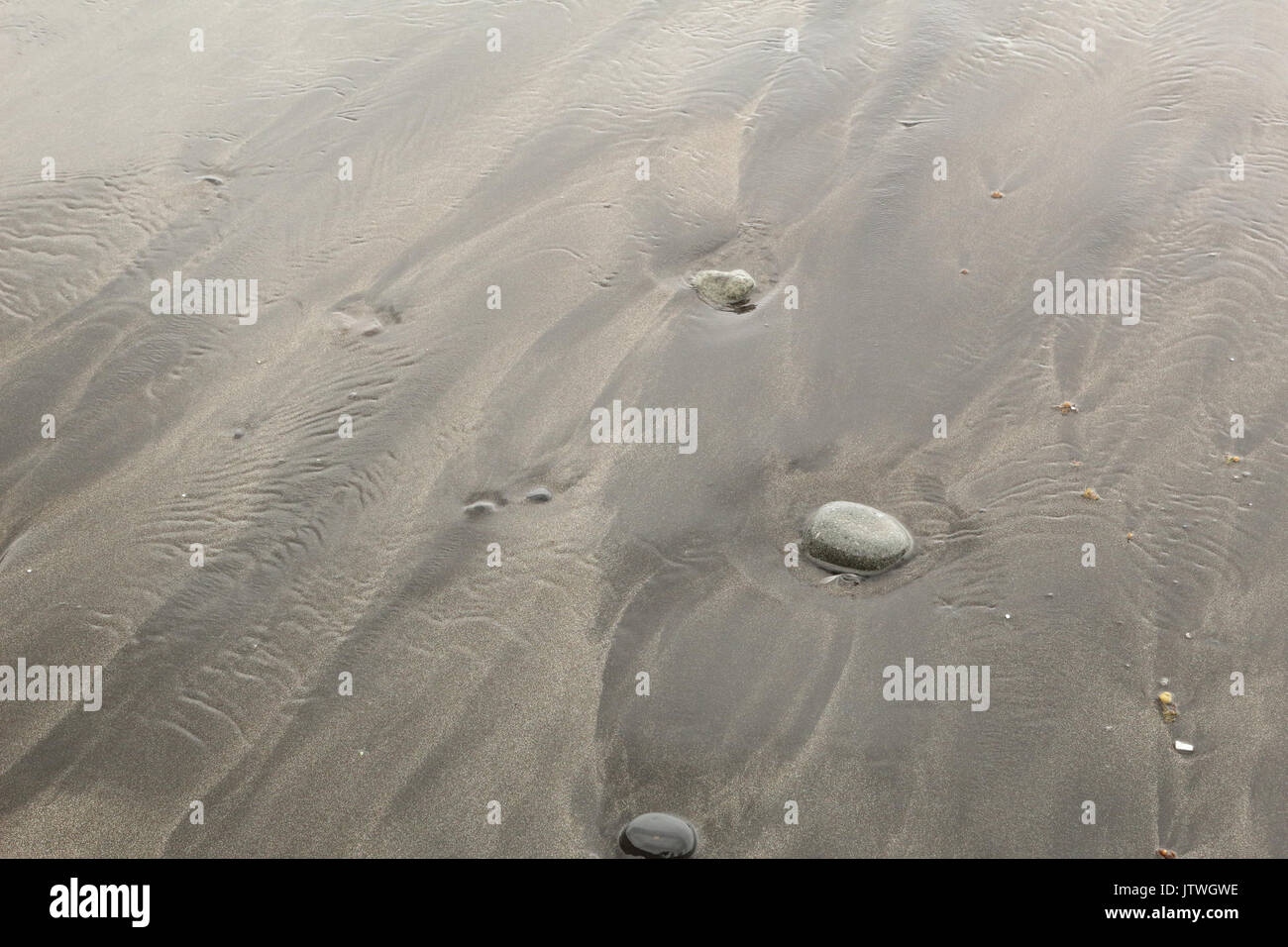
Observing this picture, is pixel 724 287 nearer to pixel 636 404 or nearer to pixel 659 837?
pixel 636 404

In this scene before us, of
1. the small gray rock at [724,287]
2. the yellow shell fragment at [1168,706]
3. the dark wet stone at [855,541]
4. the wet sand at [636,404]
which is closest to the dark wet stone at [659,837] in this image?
the wet sand at [636,404]

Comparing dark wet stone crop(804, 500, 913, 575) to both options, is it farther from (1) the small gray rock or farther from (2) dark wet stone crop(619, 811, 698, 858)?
(1) the small gray rock

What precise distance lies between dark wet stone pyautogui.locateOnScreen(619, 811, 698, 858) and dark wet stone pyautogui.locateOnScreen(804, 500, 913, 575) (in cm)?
122

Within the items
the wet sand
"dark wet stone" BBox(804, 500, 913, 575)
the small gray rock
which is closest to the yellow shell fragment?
the wet sand

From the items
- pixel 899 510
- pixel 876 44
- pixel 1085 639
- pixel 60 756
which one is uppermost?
pixel 876 44

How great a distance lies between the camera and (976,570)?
13.7ft

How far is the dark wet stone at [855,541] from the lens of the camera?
4176 millimetres

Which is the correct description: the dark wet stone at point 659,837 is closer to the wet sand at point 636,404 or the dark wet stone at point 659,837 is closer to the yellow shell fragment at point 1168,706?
the wet sand at point 636,404

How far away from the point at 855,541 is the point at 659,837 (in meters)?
1.40

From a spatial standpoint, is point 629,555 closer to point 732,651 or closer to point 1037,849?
point 732,651

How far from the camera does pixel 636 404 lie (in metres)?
4.83

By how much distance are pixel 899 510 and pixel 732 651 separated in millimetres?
984
